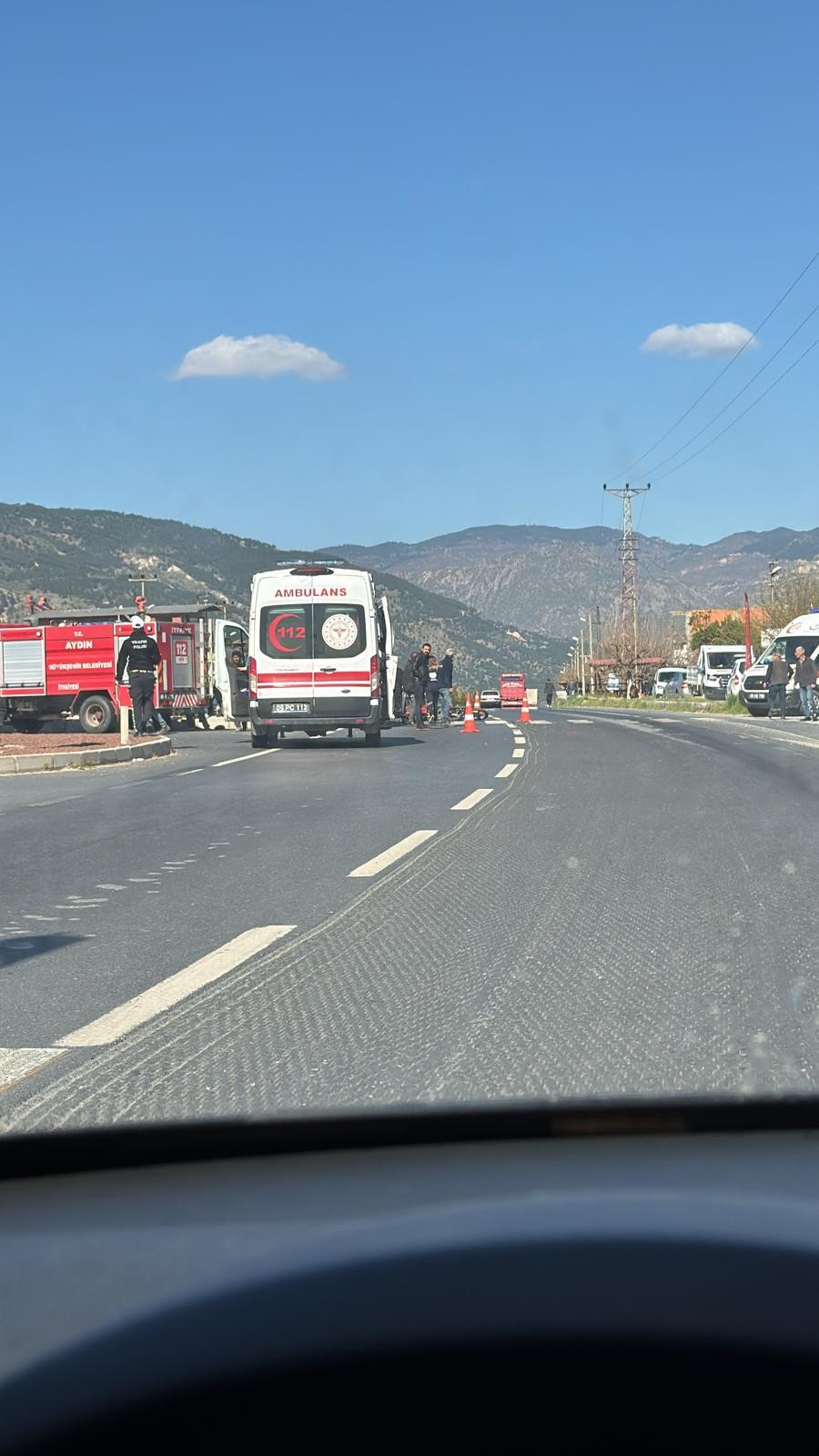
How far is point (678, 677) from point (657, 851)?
286 ft

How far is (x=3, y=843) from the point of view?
11820 mm

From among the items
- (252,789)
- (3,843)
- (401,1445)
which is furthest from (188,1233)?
(252,789)

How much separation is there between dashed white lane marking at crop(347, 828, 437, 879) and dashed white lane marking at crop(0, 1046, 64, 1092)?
4.33 metres

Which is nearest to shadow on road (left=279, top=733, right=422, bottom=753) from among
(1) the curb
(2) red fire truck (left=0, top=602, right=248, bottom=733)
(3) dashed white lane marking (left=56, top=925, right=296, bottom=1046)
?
(1) the curb

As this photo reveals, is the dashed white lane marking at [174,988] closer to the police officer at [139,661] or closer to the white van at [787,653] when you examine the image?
the police officer at [139,661]

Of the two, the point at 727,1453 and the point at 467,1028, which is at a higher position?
the point at 727,1453

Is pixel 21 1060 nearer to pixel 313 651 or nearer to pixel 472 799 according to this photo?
pixel 472 799

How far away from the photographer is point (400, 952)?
22.1ft

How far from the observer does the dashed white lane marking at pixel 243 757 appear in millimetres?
21183

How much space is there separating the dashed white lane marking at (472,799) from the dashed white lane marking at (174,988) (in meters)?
6.36

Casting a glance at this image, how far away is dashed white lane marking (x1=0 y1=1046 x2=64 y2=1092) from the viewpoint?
184 inches

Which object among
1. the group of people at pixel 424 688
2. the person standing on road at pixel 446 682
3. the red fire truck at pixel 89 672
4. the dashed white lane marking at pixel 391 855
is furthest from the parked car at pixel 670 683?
the dashed white lane marking at pixel 391 855

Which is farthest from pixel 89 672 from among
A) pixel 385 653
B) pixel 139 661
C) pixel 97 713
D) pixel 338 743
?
pixel 385 653

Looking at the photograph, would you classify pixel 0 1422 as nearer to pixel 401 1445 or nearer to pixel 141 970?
pixel 401 1445
